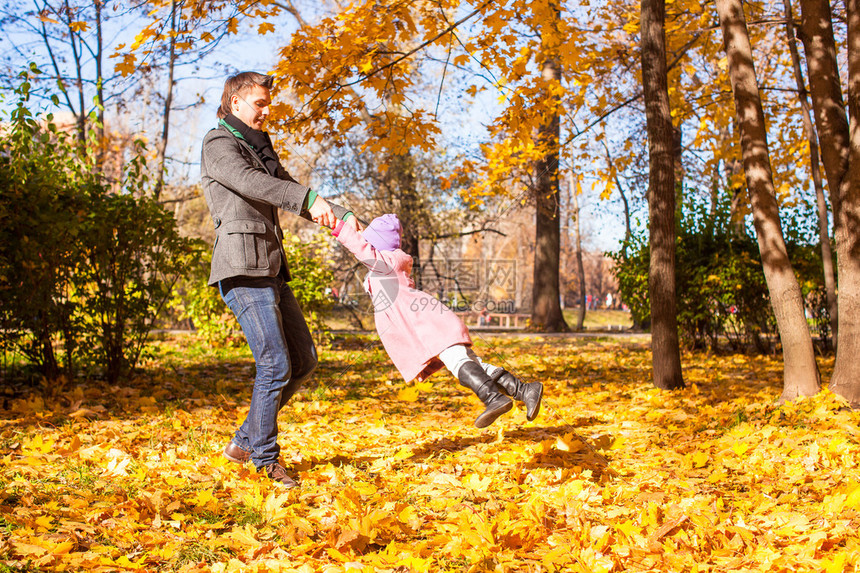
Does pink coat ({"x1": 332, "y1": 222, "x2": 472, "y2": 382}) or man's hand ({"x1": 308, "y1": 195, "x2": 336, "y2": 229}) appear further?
pink coat ({"x1": 332, "y1": 222, "x2": 472, "y2": 382})

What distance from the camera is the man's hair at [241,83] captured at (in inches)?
133

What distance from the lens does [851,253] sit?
17.1 feet

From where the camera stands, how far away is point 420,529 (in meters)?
2.89

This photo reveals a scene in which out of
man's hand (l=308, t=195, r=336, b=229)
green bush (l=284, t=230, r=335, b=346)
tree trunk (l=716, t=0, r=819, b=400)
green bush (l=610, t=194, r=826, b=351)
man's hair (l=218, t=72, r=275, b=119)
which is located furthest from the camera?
green bush (l=284, t=230, r=335, b=346)

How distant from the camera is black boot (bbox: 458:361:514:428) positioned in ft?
10.4

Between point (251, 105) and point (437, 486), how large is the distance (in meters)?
2.16

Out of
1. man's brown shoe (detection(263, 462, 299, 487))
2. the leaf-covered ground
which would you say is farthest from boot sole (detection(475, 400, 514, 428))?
man's brown shoe (detection(263, 462, 299, 487))

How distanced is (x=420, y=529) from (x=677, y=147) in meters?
15.2

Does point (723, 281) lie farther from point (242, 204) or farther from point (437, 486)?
point (242, 204)

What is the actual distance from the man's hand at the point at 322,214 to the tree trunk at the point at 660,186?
4122mm

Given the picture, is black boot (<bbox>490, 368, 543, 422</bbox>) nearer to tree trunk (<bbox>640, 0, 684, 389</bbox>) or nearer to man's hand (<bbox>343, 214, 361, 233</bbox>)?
man's hand (<bbox>343, 214, 361, 233</bbox>)

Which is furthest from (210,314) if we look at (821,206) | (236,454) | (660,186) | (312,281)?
(821,206)

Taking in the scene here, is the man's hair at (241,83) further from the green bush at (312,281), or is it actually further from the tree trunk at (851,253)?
the green bush at (312,281)

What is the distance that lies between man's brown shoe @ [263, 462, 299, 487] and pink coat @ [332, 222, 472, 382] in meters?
0.76
